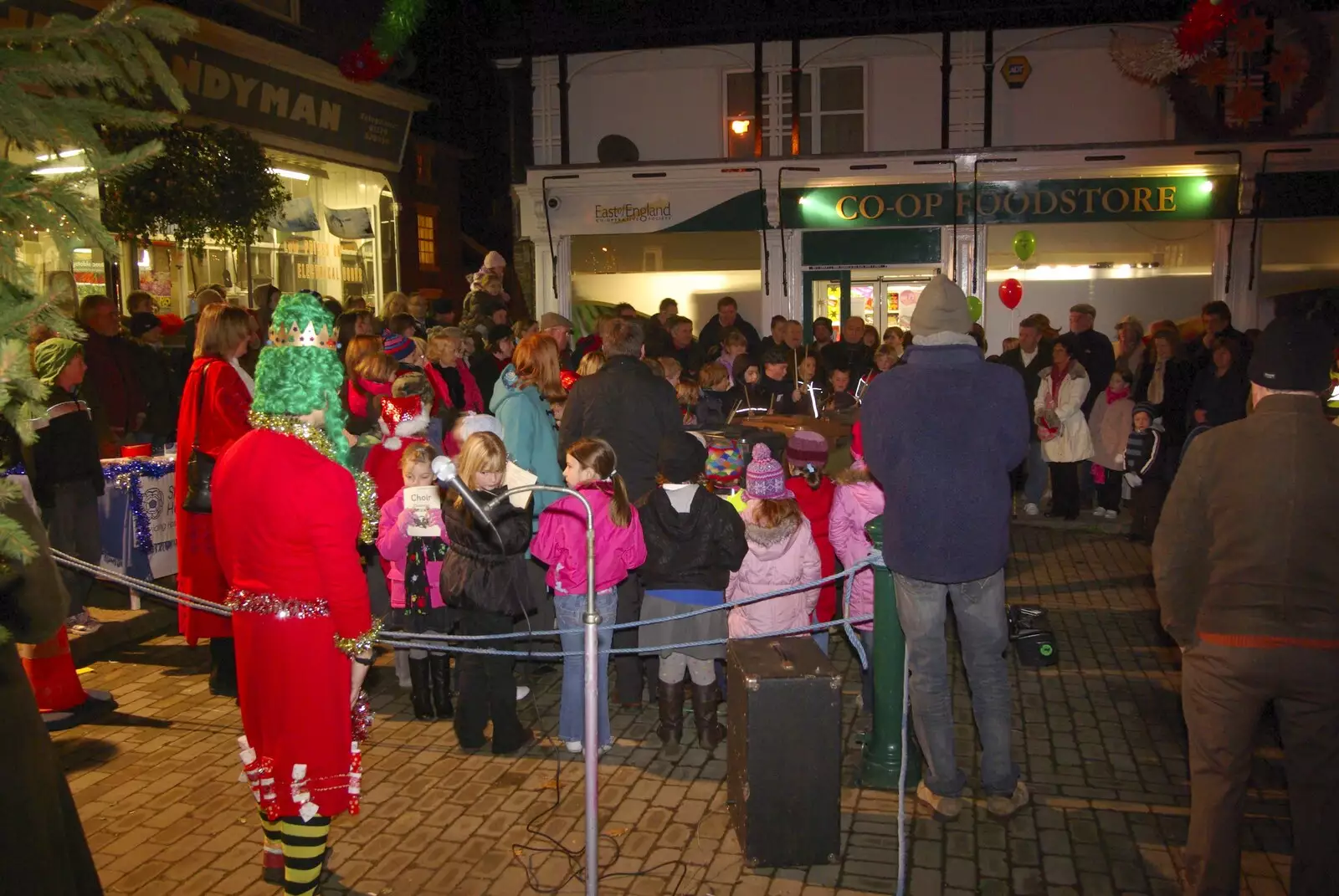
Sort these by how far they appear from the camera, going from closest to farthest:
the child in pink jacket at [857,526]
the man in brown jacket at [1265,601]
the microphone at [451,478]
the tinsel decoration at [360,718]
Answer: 1. the microphone at [451,478]
2. the man in brown jacket at [1265,601]
3. the tinsel decoration at [360,718]
4. the child in pink jacket at [857,526]

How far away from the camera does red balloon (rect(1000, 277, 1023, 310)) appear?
16.8 metres

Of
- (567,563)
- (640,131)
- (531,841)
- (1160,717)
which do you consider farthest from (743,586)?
(640,131)

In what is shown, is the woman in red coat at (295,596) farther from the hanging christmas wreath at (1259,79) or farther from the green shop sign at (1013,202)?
the hanging christmas wreath at (1259,79)

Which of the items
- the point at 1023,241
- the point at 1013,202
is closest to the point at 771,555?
the point at 1023,241

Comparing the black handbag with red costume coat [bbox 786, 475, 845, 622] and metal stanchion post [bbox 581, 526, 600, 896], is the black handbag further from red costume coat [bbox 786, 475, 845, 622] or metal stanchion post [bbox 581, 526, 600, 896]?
red costume coat [bbox 786, 475, 845, 622]

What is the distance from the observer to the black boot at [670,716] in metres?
5.82

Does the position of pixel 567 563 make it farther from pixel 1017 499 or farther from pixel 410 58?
pixel 410 58

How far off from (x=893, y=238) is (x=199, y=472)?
44.4 ft

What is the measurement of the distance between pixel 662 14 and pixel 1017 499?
31.2 ft

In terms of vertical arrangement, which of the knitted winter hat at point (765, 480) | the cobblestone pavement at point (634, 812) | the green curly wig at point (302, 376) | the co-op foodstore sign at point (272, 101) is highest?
the co-op foodstore sign at point (272, 101)

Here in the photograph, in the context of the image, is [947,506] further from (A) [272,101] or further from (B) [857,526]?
(A) [272,101]

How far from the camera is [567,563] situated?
18.8 ft

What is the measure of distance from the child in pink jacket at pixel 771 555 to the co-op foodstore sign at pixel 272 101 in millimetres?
7901

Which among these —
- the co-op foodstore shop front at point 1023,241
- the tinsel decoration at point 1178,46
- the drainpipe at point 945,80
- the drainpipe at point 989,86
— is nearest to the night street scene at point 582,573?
the co-op foodstore shop front at point 1023,241
